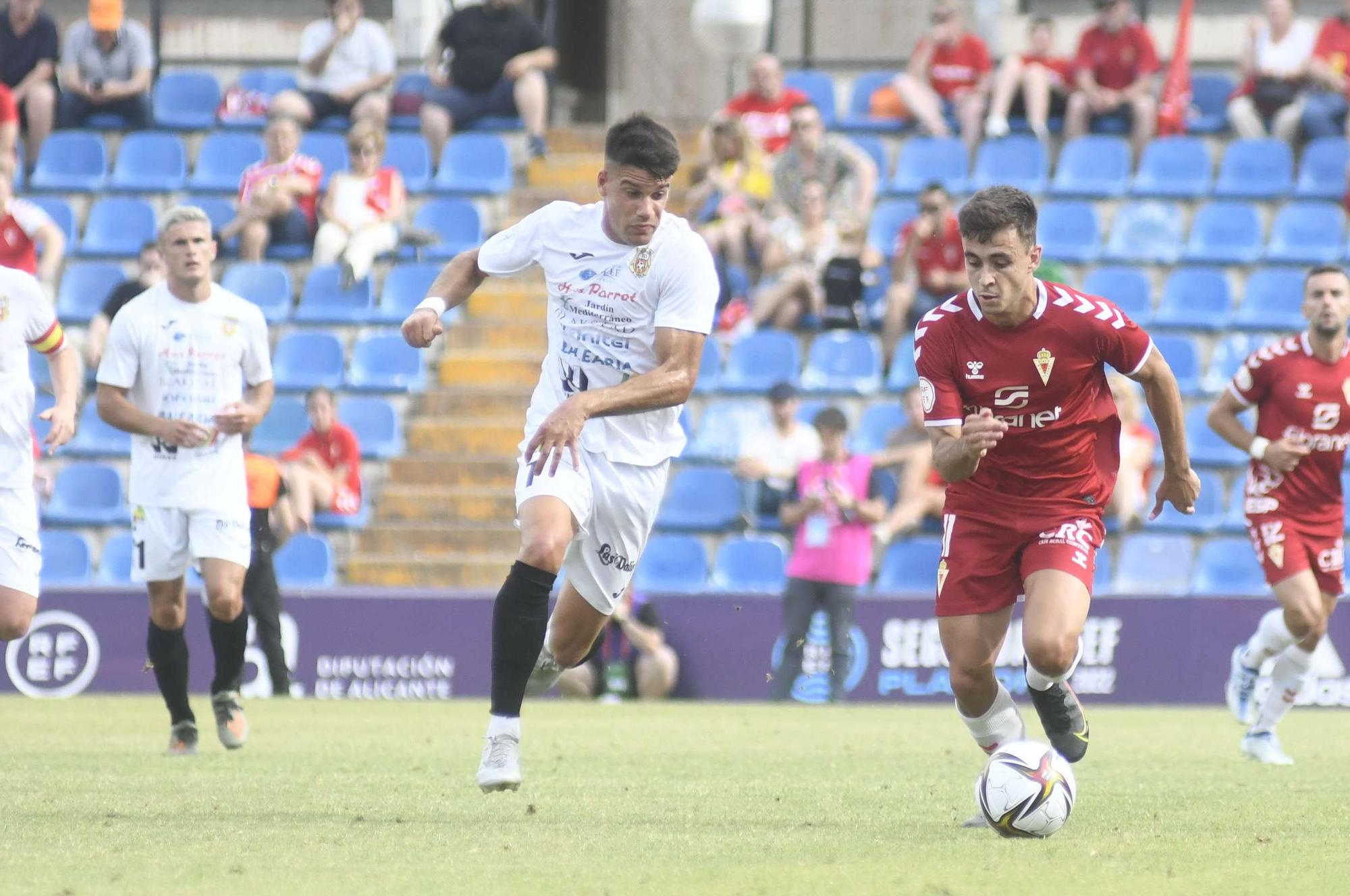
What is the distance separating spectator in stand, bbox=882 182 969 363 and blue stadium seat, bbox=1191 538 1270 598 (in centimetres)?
283

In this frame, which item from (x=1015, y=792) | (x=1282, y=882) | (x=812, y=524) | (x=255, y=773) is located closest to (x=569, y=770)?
(x=255, y=773)

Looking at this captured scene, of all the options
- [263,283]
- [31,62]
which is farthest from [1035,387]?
[31,62]

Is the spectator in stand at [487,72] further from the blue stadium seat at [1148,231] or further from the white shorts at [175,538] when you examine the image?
the white shorts at [175,538]

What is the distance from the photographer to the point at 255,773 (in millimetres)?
8297

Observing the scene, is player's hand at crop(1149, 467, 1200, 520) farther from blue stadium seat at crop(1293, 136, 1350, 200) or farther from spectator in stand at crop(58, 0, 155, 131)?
spectator in stand at crop(58, 0, 155, 131)

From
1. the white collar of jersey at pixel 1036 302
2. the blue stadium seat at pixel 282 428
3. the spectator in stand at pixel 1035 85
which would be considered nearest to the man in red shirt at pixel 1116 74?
the spectator in stand at pixel 1035 85

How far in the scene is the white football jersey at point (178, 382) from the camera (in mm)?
9383

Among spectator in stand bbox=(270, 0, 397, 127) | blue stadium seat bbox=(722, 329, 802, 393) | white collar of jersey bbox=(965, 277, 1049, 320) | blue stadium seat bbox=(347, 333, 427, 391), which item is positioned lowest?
blue stadium seat bbox=(347, 333, 427, 391)

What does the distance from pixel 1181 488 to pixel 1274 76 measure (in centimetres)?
1178

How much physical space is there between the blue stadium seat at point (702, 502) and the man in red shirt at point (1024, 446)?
8.60m

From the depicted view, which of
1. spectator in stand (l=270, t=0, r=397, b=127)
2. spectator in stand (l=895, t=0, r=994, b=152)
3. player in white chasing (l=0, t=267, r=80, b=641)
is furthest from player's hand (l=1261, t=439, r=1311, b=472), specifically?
spectator in stand (l=270, t=0, r=397, b=127)

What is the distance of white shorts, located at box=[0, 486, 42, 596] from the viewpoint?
8258mm

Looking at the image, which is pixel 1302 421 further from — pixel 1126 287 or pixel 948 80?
pixel 948 80

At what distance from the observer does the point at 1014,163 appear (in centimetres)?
1762
